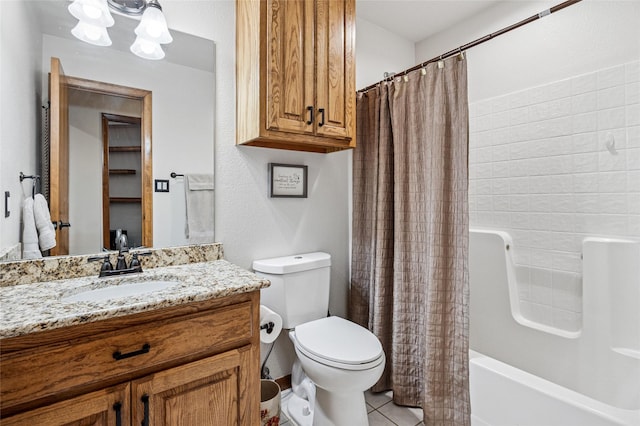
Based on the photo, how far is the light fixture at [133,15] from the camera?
4.25ft

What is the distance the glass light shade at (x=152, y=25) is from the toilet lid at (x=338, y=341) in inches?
61.8

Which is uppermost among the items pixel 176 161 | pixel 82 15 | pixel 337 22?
pixel 337 22

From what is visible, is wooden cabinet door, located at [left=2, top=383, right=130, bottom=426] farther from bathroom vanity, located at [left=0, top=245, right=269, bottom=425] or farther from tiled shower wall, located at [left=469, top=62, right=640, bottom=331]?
tiled shower wall, located at [left=469, top=62, right=640, bottom=331]

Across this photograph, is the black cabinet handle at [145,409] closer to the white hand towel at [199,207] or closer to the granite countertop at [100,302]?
the granite countertop at [100,302]

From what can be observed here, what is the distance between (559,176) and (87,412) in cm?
241

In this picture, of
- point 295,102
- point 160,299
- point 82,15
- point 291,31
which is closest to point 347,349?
point 160,299

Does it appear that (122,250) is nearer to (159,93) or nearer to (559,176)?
(159,93)

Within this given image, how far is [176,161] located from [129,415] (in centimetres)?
107

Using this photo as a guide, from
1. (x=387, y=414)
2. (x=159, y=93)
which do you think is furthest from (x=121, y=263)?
(x=387, y=414)

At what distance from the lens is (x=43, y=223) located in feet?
4.08

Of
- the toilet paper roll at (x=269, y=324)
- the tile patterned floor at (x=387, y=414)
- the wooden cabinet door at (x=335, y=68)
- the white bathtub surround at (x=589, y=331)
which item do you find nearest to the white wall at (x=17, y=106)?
the toilet paper roll at (x=269, y=324)

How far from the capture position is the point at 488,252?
207 cm

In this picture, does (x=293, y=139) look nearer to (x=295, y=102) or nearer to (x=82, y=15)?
(x=295, y=102)

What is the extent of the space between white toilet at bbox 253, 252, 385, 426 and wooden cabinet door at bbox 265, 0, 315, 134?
2.48 feet
